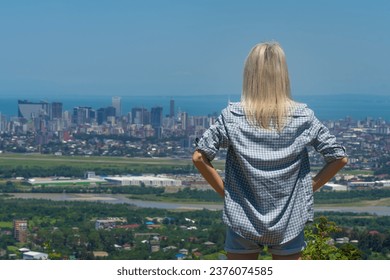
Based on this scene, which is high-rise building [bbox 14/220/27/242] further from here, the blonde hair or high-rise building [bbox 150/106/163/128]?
high-rise building [bbox 150/106/163/128]

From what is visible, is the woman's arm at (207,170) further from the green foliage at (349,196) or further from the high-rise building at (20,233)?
the green foliage at (349,196)

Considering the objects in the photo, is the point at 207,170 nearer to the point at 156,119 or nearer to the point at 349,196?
the point at 349,196

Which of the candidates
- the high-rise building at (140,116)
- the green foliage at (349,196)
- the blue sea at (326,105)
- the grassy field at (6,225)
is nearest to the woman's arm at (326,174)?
the grassy field at (6,225)

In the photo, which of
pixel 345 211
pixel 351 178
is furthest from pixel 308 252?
pixel 351 178

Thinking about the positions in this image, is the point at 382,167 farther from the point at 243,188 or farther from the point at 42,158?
the point at 243,188

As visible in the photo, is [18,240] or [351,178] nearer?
[18,240]

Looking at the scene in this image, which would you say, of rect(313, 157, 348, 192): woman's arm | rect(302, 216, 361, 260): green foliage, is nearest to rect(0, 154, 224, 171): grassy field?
rect(302, 216, 361, 260): green foliage

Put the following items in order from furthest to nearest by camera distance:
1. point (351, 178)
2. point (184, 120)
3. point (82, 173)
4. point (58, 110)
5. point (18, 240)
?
point (58, 110), point (184, 120), point (82, 173), point (351, 178), point (18, 240)

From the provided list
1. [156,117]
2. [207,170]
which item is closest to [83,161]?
[156,117]
